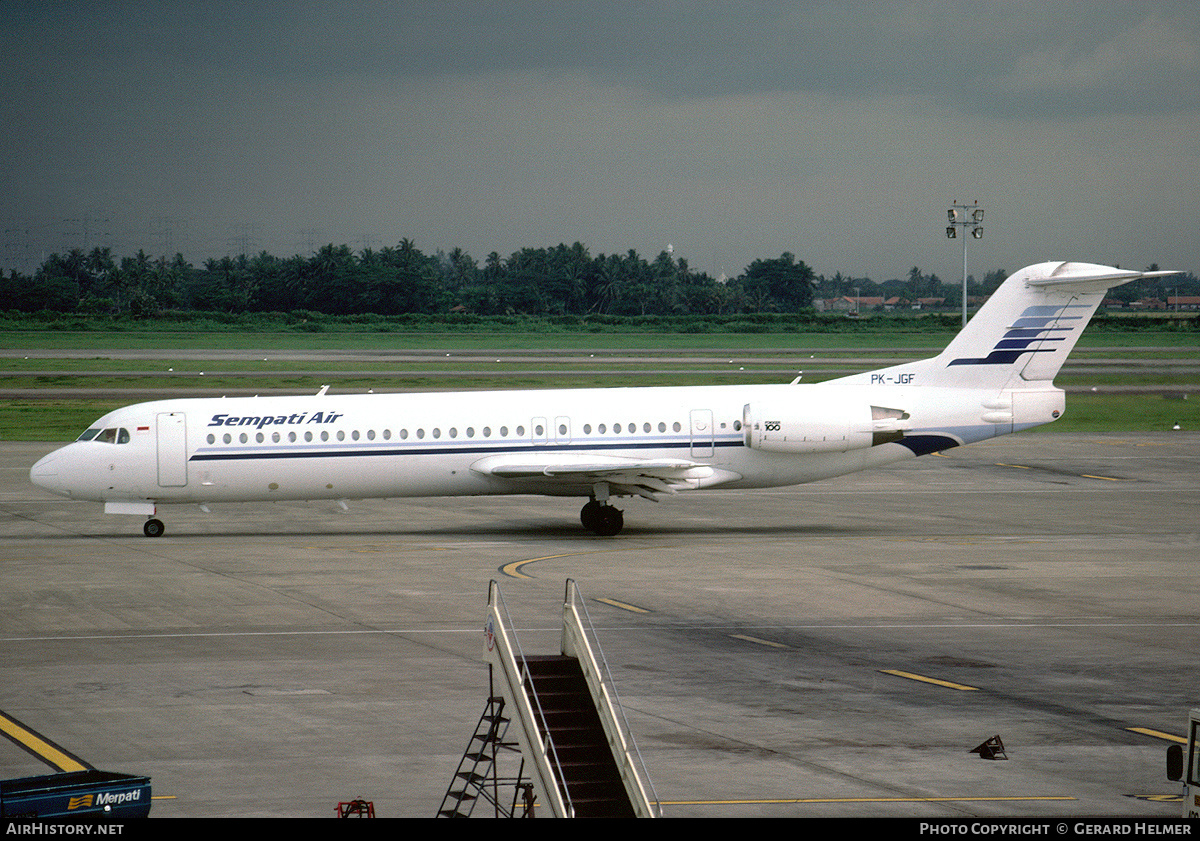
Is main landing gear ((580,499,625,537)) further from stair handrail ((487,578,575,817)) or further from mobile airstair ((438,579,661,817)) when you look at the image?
stair handrail ((487,578,575,817))

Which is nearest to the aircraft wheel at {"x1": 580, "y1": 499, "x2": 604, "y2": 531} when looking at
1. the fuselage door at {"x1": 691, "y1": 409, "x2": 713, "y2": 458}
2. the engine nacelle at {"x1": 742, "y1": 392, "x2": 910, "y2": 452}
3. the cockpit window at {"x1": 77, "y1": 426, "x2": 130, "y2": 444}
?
the fuselage door at {"x1": 691, "y1": 409, "x2": 713, "y2": 458}

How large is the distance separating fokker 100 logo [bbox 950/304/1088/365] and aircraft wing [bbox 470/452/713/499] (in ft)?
26.0

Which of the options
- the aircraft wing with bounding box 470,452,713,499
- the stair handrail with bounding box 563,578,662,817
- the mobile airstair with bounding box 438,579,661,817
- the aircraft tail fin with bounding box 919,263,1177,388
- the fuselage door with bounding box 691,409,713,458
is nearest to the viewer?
the mobile airstair with bounding box 438,579,661,817

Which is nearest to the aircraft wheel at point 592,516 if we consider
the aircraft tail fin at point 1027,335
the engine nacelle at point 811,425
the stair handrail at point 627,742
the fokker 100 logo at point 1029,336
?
the engine nacelle at point 811,425

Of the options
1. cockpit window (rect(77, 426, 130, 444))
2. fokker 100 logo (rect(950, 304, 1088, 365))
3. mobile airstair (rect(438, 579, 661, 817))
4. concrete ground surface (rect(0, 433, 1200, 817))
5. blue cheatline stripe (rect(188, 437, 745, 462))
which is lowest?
concrete ground surface (rect(0, 433, 1200, 817))

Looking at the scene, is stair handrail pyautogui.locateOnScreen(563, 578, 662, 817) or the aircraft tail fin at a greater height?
the aircraft tail fin

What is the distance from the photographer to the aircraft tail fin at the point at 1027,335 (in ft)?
114

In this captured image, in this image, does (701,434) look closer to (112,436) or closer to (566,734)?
(112,436)

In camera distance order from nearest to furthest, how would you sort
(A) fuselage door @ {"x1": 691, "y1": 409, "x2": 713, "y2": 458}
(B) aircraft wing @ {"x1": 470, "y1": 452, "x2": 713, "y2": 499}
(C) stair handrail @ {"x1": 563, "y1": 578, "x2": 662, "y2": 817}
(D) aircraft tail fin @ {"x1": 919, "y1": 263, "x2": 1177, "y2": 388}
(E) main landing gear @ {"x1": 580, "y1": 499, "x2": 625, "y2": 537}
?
(C) stair handrail @ {"x1": 563, "y1": 578, "x2": 662, "y2": 817} → (B) aircraft wing @ {"x1": 470, "y1": 452, "x2": 713, "y2": 499} → (E) main landing gear @ {"x1": 580, "y1": 499, "x2": 625, "y2": 537} → (A) fuselage door @ {"x1": 691, "y1": 409, "x2": 713, "y2": 458} → (D) aircraft tail fin @ {"x1": 919, "y1": 263, "x2": 1177, "y2": 388}

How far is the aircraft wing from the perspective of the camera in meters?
33.0

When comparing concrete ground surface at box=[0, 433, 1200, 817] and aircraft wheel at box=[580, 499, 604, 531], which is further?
aircraft wheel at box=[580, 499, 604, 531]

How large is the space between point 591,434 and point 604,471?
148 cm

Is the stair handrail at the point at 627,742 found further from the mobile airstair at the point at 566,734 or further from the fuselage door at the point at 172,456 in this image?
the fuselage door at the point at 172,456

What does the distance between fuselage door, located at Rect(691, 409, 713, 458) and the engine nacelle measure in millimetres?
923
